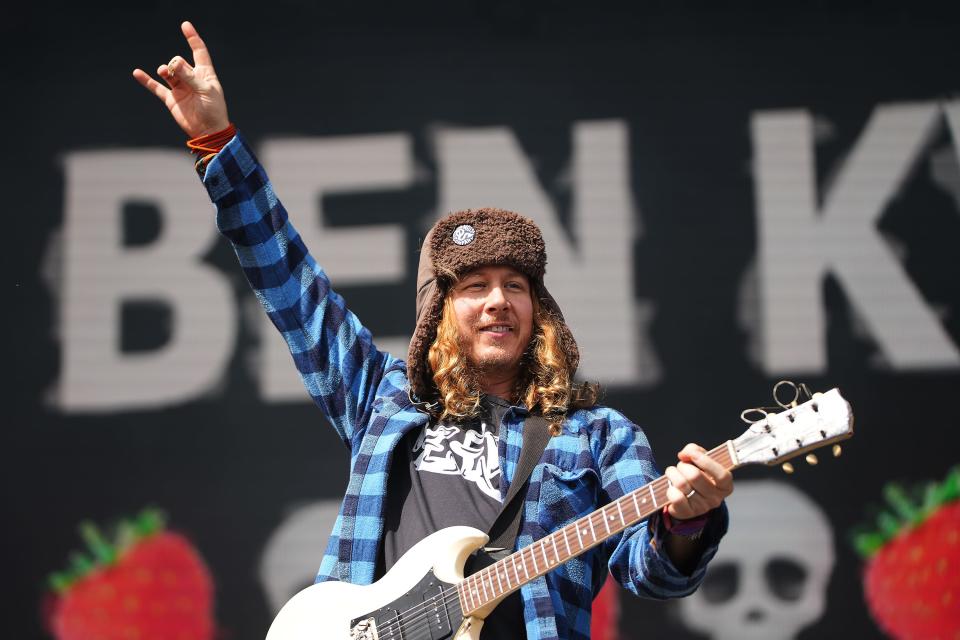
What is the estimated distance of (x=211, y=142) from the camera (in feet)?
7.66

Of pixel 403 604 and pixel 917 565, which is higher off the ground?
pixel 917 565

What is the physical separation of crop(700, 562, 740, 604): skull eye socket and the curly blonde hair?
5.54 ft

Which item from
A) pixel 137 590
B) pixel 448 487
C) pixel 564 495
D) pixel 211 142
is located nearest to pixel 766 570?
pixel 564 495

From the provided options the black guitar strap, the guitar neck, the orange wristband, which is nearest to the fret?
the guitar neck

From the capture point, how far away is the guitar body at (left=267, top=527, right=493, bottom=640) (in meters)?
2.04

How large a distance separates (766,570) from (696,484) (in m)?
→ 2.22

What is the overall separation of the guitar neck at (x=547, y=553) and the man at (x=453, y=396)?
8cm

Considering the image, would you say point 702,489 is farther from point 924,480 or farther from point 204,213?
point 204,213

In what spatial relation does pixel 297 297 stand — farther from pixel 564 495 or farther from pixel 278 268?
pixel 564 495

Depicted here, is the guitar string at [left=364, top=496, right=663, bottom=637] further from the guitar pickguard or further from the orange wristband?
the orange wristband

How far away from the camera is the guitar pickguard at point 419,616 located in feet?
6.68

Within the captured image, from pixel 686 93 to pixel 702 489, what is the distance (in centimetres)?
267

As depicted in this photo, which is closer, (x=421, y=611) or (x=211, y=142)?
(x=421, y=611)

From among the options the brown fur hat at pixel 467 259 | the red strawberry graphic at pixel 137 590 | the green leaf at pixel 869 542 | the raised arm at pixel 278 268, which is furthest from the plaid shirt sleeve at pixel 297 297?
the green leaf at pixel 869 542
